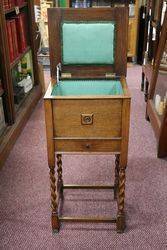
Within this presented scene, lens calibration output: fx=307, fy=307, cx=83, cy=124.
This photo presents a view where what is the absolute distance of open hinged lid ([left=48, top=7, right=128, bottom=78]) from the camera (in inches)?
60.1

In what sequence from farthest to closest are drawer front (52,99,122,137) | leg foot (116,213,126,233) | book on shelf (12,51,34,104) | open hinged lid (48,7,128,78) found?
book on shelf (12,51,34,104)
leg foot (116,213,126,233)
open hinged lid (48,7,128,78)
drawer front (52,99,122,137)

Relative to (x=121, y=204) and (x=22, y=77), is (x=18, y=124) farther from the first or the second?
(x=121, y=204)

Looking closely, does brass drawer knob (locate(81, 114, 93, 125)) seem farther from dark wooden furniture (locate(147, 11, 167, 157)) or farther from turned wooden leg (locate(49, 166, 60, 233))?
dark wooden furniture (locate(147, 11, 167, 157))

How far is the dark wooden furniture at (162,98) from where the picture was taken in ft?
7.84

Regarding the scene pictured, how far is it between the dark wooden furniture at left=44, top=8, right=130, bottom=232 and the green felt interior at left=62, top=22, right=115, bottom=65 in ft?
0.07

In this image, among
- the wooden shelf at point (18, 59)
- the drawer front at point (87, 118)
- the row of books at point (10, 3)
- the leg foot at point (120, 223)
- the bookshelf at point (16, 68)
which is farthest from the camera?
the wooden shelf at point (18, 59)

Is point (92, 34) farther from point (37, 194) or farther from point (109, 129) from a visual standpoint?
point (37, 194)

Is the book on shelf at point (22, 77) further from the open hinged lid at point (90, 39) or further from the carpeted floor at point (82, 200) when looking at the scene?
the open hinged lid at point (90, 39)

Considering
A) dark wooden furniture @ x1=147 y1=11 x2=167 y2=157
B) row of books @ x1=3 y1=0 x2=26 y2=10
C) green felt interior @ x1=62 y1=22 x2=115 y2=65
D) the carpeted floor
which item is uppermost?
row of books @ x1=3 y1=0 x2=26 y2=10

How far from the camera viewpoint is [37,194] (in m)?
2.07

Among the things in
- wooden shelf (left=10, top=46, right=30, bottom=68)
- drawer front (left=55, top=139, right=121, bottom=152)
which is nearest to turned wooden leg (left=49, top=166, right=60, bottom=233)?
drawer front (left=55, top=139, right=121, bottom=152)

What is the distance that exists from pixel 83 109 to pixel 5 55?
55.0 inches

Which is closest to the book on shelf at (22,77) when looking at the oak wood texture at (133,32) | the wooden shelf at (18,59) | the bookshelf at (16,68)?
the bookshelf at (16,68)

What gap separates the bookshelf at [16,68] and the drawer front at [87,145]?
1.02 meters
